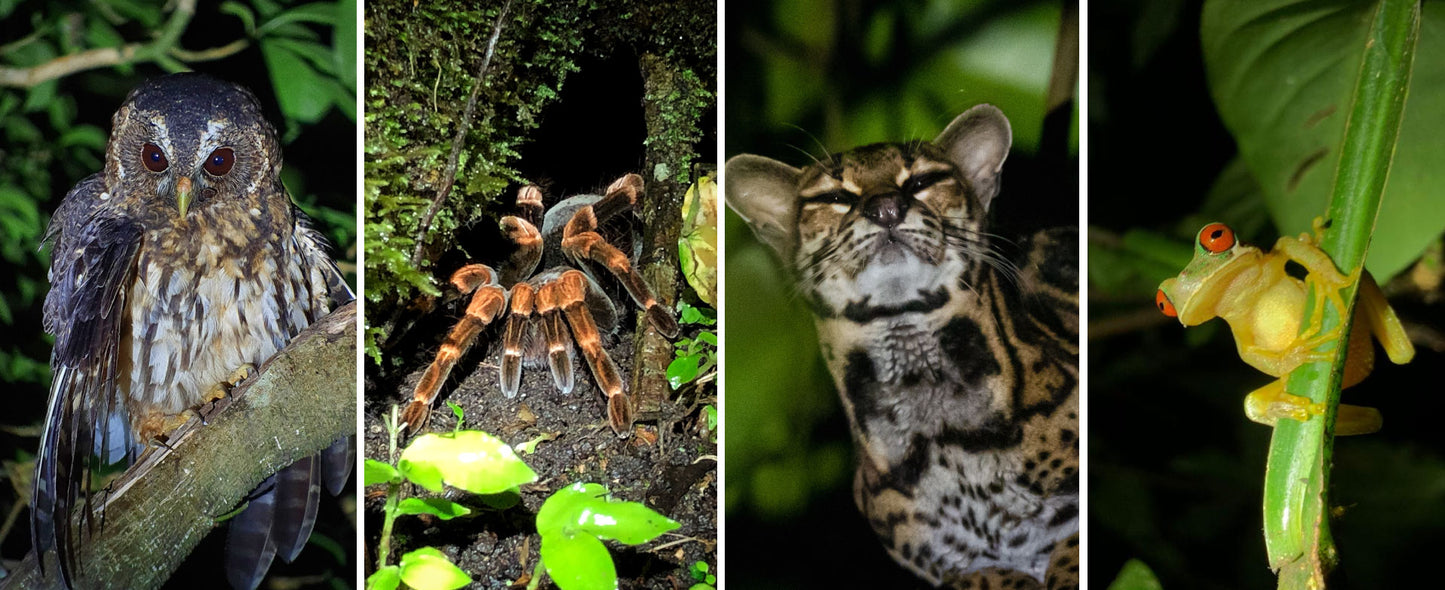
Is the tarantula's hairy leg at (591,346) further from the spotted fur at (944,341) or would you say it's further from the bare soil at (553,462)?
the spotted fur at (944,341)

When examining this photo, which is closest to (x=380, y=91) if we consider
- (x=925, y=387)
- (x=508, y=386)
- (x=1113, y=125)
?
(x=508, y=386)

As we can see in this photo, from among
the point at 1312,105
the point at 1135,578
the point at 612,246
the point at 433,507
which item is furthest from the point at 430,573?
the point at 1312,105

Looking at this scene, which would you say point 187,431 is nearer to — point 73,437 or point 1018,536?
point 73,437

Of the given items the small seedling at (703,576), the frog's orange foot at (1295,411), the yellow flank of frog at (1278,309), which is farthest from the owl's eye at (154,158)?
the frog's orange foot at (1295,411)

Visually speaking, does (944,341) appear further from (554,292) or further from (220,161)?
(220,161)

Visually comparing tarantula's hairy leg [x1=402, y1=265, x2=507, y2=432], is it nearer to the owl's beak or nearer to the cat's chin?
the owl's beak
